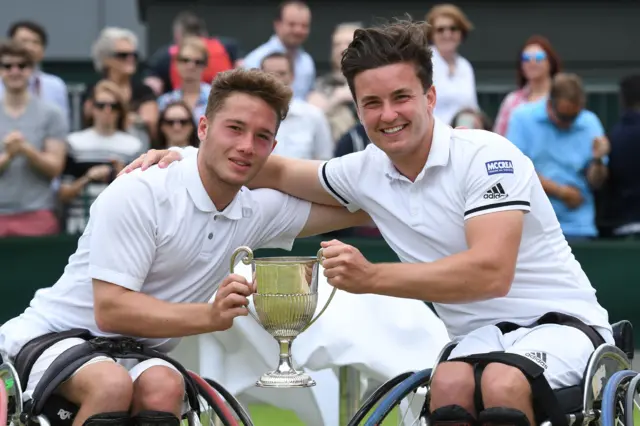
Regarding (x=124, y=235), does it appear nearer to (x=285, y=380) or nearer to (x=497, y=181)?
(x=285, y=380)

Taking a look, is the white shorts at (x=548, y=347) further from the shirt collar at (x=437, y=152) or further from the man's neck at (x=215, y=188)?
the man's neck at (x=215, y=188)

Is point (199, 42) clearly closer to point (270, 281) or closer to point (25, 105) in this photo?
point (25, 105)

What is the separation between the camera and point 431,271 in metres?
4.75

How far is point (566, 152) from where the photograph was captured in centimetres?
949

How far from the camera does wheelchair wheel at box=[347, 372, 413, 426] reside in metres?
4.87

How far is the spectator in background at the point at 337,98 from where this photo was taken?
1012 cm

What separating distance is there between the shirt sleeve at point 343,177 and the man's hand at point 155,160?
53 centimetres

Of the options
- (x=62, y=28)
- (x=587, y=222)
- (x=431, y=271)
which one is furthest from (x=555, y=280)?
(x=62, y=28)

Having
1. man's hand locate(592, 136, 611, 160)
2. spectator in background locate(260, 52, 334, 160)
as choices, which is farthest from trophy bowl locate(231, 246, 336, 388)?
man's hand locate(592, 136, 611, 160)

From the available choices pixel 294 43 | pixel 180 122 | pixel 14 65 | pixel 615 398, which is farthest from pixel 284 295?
pixel 294 43

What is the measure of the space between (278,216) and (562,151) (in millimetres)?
4510

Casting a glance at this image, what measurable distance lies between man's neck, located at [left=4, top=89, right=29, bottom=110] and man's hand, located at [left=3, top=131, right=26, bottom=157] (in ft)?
0.66

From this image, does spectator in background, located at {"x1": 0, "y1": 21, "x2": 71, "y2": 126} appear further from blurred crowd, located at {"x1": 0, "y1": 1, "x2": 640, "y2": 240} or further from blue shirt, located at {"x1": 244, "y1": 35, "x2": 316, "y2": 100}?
blue shirt, located at {"x1": 244, "y1": 35, "x2": 316, "y2": 100}

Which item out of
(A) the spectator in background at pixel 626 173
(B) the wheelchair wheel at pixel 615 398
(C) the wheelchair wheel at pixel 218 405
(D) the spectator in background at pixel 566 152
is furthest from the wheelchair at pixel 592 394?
(A) the spectator in background at pixel 626 173
